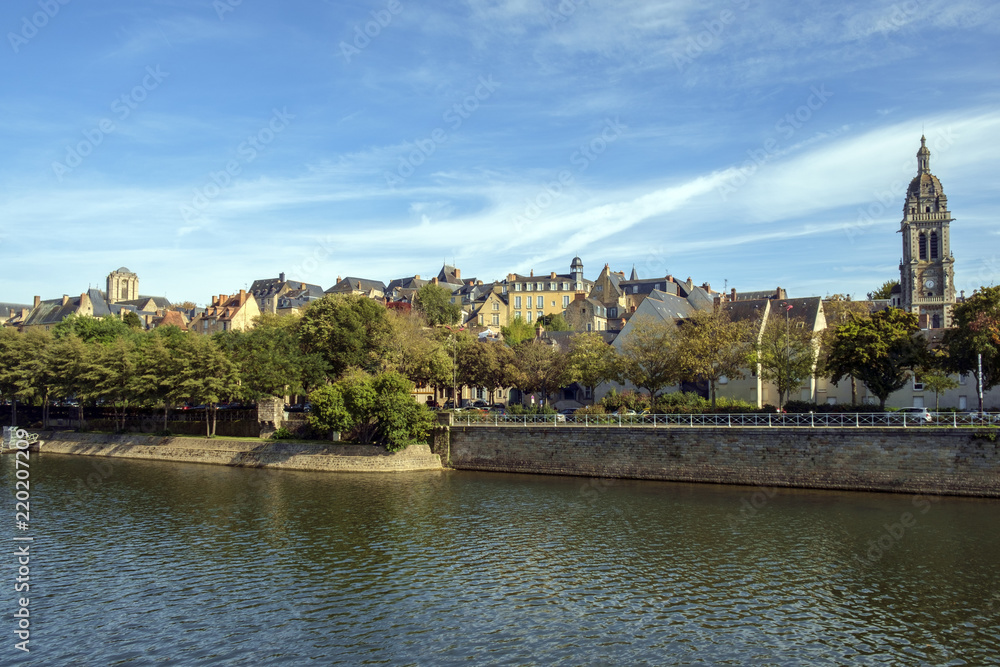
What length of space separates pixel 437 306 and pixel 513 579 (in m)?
80.0

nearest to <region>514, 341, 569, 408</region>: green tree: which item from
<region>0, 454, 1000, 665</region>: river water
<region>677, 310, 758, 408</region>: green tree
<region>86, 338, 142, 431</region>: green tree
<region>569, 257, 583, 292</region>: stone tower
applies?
<region>677, 310, 758, 408</region>: green tree

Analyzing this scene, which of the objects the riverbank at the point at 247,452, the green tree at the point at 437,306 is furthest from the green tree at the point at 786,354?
the green tree at the point at 437,306

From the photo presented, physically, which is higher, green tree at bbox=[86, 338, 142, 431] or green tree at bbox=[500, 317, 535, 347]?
green tree at bbox=[500, 317, 535, 347]

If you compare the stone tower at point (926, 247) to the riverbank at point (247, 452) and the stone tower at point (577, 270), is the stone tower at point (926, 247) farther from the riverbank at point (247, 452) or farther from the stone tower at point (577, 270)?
the riverbank at point (247, 452)

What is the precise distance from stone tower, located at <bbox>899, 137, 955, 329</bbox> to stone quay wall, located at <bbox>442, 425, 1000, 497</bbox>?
342 feet

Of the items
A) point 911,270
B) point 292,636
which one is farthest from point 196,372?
point 911,270

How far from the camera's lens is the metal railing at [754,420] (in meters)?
38.3

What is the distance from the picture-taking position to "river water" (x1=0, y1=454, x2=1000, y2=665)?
17750 mm

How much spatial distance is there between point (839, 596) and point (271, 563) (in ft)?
63.6

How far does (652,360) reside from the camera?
53406 millimetres

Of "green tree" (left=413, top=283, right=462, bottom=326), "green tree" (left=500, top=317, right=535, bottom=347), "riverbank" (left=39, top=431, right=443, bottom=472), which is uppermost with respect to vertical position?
"green tree" (left=413, top=283, right=462, bottom=326)

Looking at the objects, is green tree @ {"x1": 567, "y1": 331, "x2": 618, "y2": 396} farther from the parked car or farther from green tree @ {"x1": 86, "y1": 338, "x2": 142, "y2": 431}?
green tree @ {"x1": 86, "y1": 338, "x2": 142, "y2": 431}

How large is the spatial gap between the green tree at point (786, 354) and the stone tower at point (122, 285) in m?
170

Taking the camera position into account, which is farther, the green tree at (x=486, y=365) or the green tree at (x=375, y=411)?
the green tree at (x=486, y=365)
